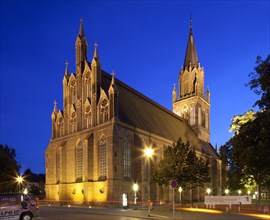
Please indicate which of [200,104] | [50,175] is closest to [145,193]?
[50,175]

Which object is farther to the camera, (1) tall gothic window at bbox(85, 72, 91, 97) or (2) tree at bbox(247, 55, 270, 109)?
(1) tall gothic window at bbox(85, 72, 91, 97)

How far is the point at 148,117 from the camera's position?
2650 inches

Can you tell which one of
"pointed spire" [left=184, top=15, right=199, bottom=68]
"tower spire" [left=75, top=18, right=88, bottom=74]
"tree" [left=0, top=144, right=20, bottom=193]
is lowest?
"tree" [left=0, top=144, right=20, bottom=193]

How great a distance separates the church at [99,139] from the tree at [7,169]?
Answer: 7.17 metres

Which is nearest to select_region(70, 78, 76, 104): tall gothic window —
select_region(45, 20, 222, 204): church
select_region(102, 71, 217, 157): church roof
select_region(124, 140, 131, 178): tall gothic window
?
select_region(45, 20, 222, 204): church

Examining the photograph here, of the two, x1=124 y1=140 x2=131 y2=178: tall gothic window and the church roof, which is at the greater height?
the church roof

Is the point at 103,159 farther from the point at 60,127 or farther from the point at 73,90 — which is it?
the point at 73,90

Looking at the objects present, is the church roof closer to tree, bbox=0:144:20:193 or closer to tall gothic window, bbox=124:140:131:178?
tall gothic window, bbox=124:140:131:178

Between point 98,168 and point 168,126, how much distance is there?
85.3 feet

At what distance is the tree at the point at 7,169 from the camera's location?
6275cm

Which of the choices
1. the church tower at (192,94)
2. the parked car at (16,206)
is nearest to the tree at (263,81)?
the parked car at (16,206)

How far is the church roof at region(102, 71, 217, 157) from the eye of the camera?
5919 centimetres

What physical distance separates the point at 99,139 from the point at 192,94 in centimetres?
4381

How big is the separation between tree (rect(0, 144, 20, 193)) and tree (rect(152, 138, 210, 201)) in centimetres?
2927
